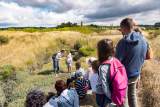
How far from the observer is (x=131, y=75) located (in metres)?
1.69

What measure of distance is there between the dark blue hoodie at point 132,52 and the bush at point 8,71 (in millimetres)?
6101

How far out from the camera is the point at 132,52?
5.30 feet

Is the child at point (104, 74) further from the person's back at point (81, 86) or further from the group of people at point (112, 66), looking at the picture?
the person's back at point (81, 86)

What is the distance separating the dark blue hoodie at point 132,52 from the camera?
1606 millimetres

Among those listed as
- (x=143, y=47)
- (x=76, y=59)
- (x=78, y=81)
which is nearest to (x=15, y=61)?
(x=76, y=59)

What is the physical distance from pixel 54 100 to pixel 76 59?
7420mm

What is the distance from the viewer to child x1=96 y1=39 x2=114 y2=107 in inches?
52.5

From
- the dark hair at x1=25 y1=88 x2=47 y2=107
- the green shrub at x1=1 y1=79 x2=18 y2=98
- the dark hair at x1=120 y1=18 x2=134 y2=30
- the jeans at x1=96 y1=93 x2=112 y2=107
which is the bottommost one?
the green shrub at x1=1 y1=79 x2=18 y2=98

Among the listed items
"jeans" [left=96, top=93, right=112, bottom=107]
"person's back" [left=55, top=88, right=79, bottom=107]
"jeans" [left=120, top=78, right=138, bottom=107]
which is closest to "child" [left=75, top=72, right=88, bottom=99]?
"person's back" [left=55, top=88, right=79, bottom=107]

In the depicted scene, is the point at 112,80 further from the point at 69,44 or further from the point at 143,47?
the point at 69,44

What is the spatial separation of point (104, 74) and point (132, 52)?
0.66 m

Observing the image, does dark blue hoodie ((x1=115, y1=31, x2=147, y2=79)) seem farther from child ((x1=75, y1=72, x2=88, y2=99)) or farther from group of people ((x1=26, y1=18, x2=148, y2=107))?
child ((x1=75, y1=72, x2=88, y2=99))

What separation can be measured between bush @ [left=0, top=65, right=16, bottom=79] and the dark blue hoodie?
240 inches


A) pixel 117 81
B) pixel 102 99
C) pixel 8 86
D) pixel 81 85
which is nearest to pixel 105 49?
pixel 117 81
